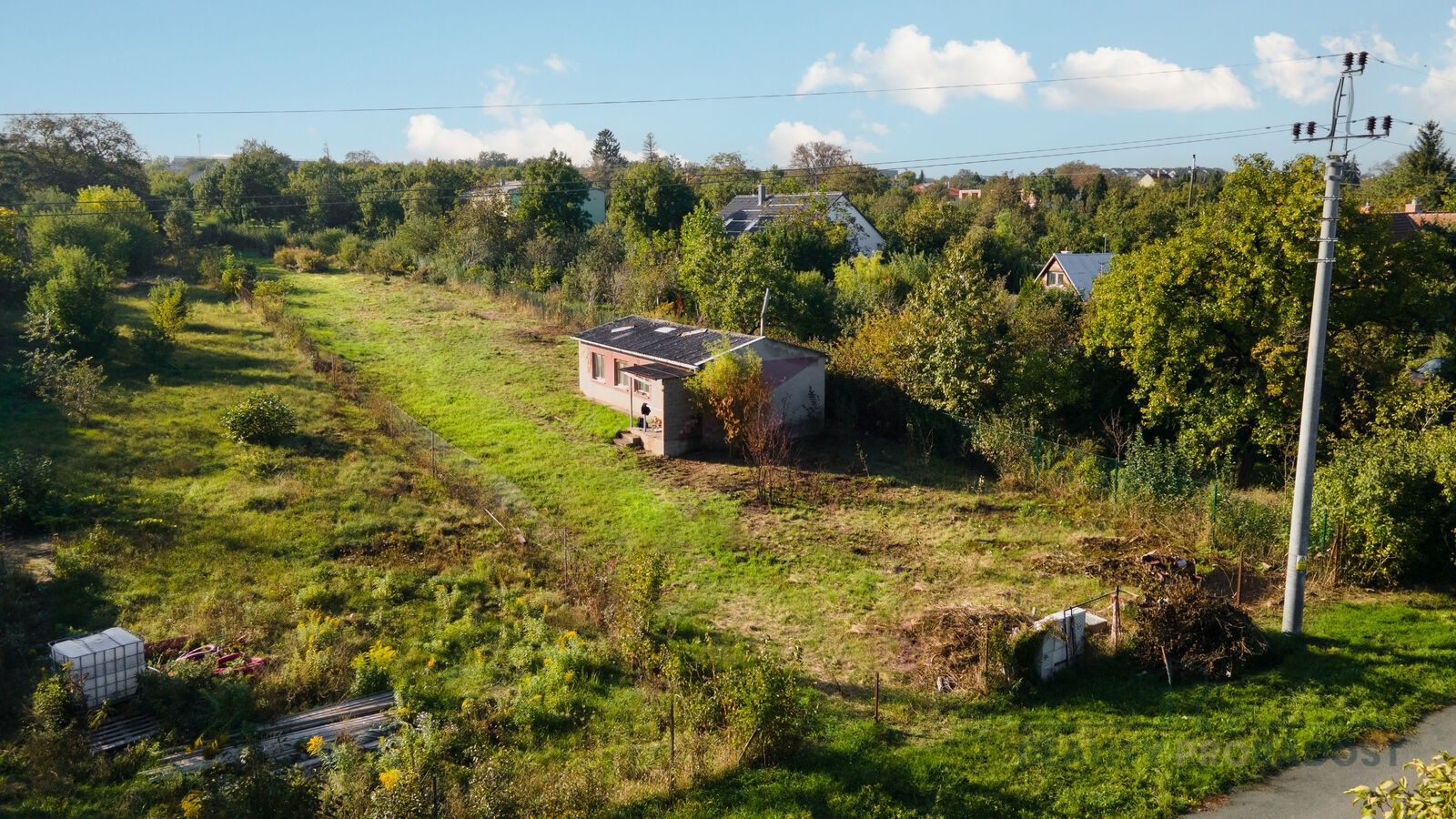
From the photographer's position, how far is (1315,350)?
11.4 metres

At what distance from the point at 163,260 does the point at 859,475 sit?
1721 inches

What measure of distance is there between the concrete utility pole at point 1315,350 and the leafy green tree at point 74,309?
Result: 95.2 feet

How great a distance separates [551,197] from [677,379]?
93.1ft

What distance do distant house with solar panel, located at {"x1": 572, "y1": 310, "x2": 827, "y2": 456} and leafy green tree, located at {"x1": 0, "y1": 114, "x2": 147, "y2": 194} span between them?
44838mm

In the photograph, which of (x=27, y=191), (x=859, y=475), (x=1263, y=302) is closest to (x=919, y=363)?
(x=859, y=475)

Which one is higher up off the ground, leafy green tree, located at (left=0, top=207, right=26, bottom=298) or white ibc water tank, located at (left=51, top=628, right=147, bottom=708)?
leafy green tree, located at (left=0, top=207, right=26, bottom=298)

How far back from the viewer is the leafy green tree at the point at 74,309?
25.6 metres

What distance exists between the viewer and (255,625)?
41.5ft

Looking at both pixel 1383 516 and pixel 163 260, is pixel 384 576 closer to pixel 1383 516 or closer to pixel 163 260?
pixel 1383 516

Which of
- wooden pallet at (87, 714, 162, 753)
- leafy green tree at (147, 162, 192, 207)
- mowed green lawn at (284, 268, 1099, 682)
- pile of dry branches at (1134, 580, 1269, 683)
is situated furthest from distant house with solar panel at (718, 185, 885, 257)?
leafy green tree at (147, 162, 192, 207)

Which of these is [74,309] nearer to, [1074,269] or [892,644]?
[892,644]

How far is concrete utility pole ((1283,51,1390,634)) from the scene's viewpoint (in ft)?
36.3

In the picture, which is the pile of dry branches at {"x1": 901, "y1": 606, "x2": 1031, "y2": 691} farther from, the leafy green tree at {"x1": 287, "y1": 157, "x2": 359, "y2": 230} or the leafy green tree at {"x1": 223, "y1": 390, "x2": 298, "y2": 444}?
the leafy green tree at {"x1": 287, "y1": 157, "x2": 359, "y2": 230}

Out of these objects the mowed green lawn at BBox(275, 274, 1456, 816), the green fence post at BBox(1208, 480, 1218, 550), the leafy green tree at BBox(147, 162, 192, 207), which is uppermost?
the leafy green tree at BBox(147, 162, 192, 207)
